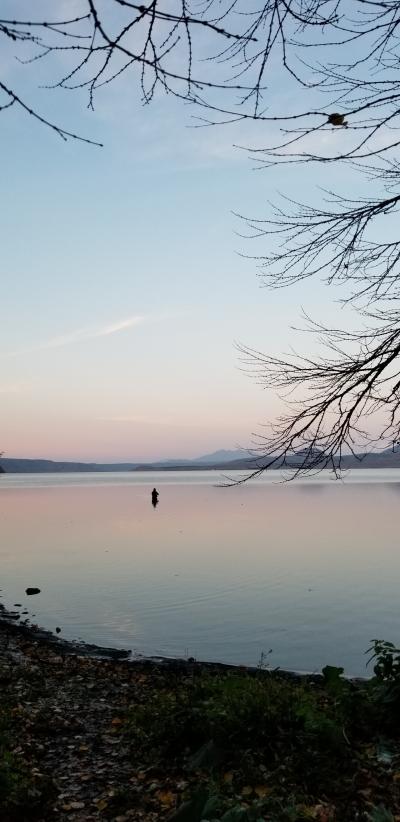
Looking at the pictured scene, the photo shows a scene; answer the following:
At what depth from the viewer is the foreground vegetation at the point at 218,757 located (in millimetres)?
6007

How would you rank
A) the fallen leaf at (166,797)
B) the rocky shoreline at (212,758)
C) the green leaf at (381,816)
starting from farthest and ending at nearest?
the fallen leaf at (166,797) → the rocky shoreline at (212,758) → the green leaf at (381,816)

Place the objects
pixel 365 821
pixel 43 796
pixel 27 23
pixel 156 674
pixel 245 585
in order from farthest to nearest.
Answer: pixel 245 585 → pixel 156 674 → pixel 43 796 → pixel 365 821 → pixel 27 23

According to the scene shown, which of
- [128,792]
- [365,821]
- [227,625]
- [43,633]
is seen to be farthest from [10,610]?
[365,821]

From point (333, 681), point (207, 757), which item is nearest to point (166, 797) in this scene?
point (207, 757)

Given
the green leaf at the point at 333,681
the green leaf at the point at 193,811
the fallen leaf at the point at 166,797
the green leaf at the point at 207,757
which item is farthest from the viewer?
the green leaf at the point at 333,681

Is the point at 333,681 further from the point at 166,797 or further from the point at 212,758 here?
the point at 166,797

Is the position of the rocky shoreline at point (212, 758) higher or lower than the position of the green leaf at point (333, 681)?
lower

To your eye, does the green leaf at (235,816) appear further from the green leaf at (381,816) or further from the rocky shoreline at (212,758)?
the green leaf at (381,816)

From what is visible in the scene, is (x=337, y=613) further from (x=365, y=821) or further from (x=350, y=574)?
(x=365, y=821)

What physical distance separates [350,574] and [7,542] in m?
27.8

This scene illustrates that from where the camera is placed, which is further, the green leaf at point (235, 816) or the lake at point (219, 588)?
the lake at point (219, 588)

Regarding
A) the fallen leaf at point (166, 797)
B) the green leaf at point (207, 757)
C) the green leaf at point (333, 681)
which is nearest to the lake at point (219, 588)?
the green leaf at point (333, 681)

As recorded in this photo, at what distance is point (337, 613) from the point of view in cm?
2253

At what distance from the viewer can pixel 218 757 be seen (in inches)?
283
